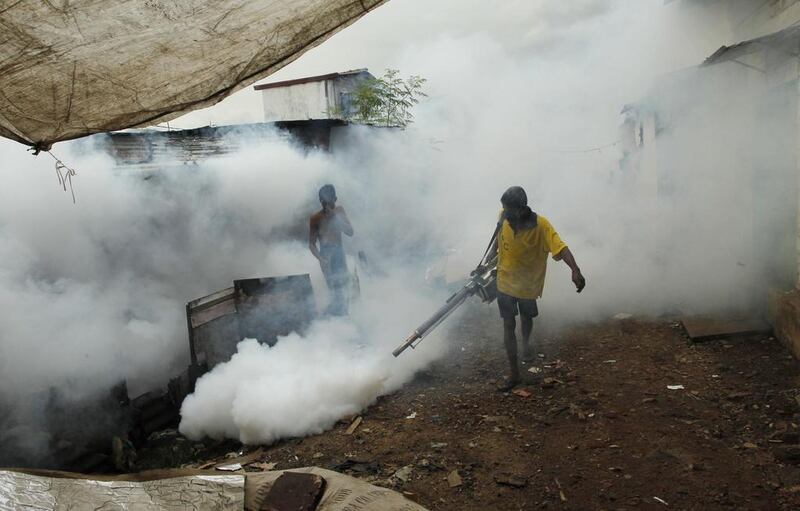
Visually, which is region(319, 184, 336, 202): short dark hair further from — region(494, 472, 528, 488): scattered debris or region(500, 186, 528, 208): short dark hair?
region(494, 472, 528, 488): scattered debris

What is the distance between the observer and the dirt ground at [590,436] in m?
3.05

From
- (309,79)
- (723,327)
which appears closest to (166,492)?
(723,327)

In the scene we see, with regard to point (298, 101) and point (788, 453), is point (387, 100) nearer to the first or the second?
point (298, 101)

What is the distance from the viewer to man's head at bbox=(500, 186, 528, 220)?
450 cm

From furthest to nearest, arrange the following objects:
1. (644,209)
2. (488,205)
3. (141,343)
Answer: (488,205) < (644,209) < (141,343)

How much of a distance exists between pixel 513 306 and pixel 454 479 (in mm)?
1909

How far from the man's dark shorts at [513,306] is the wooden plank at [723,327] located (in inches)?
70.4

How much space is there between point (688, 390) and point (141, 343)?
526cm

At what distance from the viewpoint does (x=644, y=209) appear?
33.1 feet

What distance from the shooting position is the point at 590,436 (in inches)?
144

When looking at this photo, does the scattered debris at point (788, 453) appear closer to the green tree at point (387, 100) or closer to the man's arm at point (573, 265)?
the man's arm at point (573, 265)

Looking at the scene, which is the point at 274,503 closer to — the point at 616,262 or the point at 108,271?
the point at 108,271

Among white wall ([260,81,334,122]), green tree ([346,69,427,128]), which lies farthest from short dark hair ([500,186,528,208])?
white wall ([260,81,334,122])

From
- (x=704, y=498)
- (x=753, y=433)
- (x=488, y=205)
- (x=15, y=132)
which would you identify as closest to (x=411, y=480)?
(x=704, y=498)
